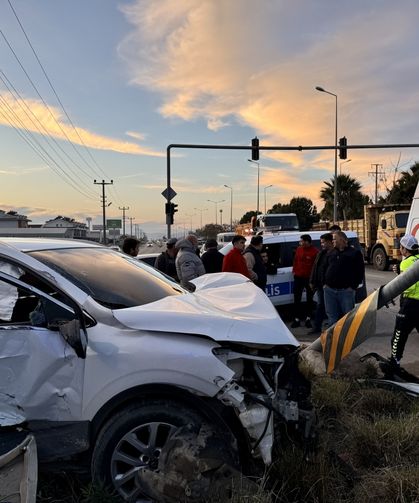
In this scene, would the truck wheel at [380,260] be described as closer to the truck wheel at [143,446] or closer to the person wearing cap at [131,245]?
the person wearing cap at [131,245]

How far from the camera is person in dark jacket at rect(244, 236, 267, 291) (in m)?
8.76

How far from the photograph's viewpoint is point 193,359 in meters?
2.93

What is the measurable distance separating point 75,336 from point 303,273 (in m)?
7.08

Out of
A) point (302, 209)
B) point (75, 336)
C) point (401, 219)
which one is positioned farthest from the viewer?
point (302, 209)

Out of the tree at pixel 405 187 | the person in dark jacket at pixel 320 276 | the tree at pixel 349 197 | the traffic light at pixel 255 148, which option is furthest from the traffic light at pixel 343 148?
the tree at pixel 349 197

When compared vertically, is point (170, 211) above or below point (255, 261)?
above

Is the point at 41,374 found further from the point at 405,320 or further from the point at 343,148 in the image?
the point at 343,148

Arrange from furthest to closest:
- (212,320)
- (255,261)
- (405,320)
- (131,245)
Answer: (255,261) → (131,245) → (405,320) → (212,320)

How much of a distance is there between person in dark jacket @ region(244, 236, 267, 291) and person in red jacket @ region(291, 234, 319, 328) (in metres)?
0.93

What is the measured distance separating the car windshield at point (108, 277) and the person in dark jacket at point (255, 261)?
4533 mm

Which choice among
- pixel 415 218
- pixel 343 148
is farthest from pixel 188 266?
pixel 343 148

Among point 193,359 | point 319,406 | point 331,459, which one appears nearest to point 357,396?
point 319,406

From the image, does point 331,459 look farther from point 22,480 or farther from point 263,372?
point 22,480

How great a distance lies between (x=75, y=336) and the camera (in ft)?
9.36
